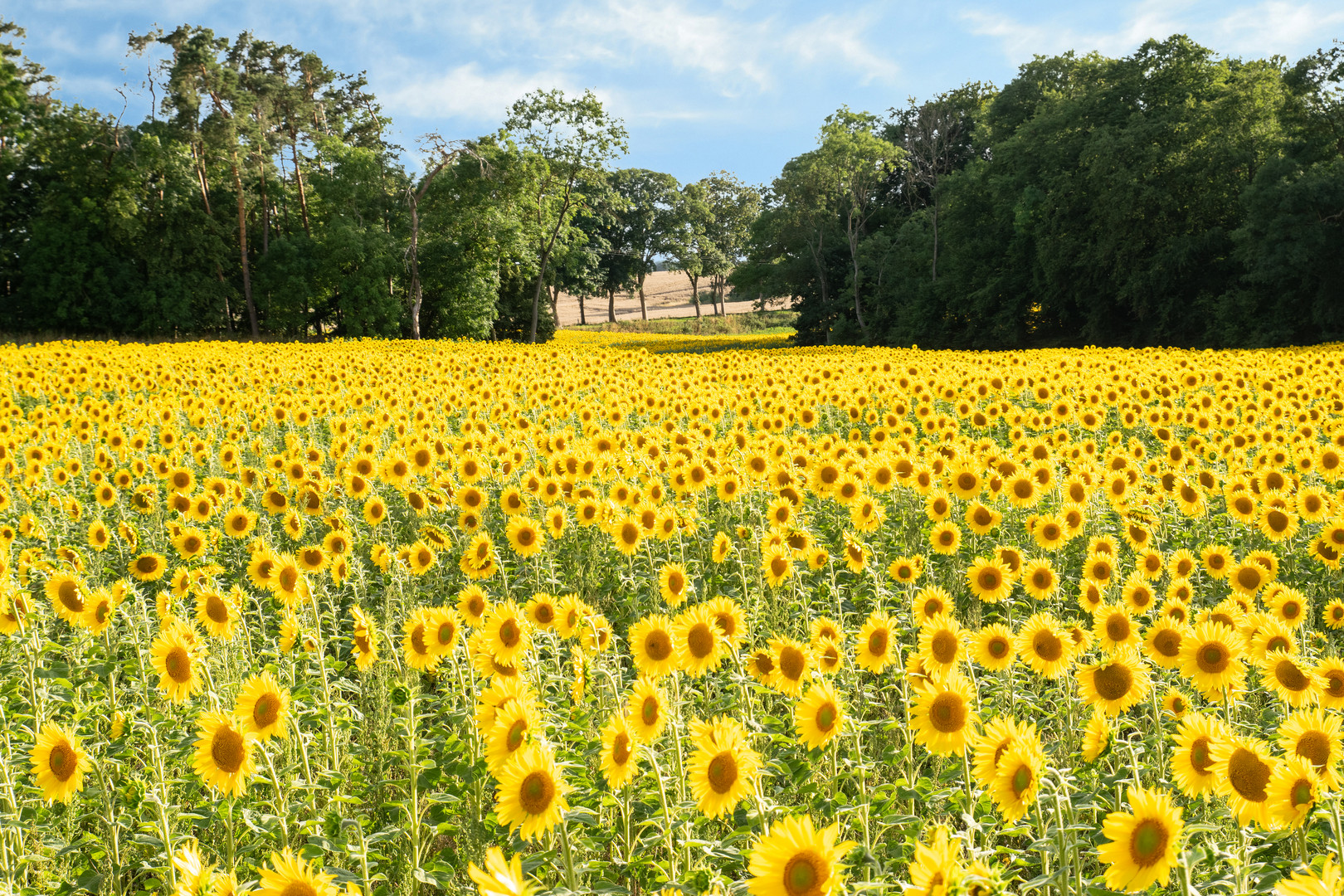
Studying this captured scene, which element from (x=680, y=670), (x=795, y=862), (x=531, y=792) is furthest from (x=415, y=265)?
(x=795, y=862)

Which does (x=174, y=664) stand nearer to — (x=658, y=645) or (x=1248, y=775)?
(x=658, y=645)

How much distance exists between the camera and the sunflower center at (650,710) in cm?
238

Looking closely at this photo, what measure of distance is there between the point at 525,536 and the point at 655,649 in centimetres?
225

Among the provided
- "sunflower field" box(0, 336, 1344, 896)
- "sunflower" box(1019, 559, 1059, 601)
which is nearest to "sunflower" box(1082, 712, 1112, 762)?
"sunflower field" box(0, 336, 1344, 896)

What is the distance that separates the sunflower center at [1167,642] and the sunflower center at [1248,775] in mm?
1033

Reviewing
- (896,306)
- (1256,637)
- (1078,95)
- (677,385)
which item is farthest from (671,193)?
(1256,637)

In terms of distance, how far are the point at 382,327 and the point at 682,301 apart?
7255 centimetres

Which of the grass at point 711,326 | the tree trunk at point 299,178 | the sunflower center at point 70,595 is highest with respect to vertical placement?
the tree trunk at point 299,178

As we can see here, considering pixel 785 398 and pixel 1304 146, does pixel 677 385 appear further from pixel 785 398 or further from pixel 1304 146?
pixel 1304 146

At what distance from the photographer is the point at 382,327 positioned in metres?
40.5

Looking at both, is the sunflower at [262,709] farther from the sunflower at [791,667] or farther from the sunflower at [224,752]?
the sunflower at [791,667]

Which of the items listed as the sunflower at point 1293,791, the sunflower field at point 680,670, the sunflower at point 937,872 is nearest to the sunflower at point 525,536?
the sunflower field at point 680,670

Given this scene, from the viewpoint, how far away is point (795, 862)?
5.21 feet

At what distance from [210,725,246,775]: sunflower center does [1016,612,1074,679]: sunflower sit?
2669 mm
